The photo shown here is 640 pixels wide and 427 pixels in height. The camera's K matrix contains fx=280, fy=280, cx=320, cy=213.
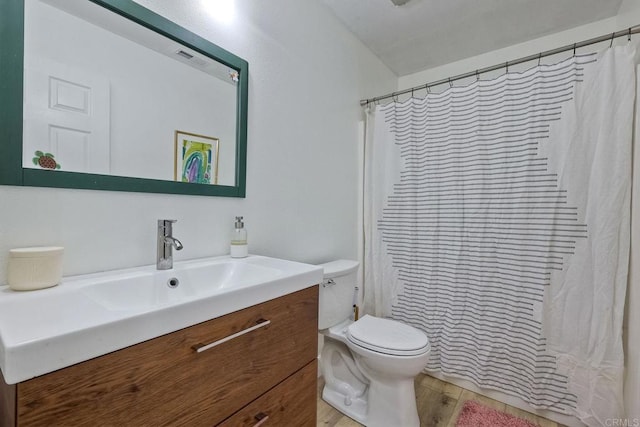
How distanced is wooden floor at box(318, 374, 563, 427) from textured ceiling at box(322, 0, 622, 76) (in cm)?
233

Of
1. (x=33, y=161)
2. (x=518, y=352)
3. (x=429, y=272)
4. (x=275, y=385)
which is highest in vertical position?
(x=33, y=161)

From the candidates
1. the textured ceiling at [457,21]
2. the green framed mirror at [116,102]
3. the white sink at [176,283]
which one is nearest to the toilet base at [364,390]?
the white sink at [176,283]

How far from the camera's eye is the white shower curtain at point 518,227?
129cm

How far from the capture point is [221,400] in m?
0.67

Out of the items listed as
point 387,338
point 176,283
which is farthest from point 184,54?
point 387,338

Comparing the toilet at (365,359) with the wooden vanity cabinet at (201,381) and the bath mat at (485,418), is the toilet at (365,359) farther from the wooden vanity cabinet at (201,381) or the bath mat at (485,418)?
the wooden vanity cabinet at (201,381)

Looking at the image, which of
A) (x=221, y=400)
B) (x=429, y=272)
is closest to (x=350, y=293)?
(x=429, y=272)

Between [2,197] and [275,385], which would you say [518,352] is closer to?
[275,385]

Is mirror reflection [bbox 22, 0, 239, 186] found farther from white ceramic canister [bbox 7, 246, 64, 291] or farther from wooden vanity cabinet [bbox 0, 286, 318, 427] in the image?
wooden vanity cabinet [bbox 0, 286, 318, 427]

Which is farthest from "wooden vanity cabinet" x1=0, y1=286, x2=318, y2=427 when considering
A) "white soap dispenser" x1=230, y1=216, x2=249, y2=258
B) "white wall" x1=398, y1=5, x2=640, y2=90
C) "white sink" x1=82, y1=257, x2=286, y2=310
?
"white wall" x1=398, y1=5, x2=640, y2=90

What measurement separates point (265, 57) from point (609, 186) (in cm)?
174

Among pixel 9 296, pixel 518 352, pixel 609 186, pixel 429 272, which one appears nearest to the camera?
pixel 9 296

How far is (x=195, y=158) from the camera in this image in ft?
3.73

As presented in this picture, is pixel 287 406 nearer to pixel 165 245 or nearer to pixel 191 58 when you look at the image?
pixel 165 245
